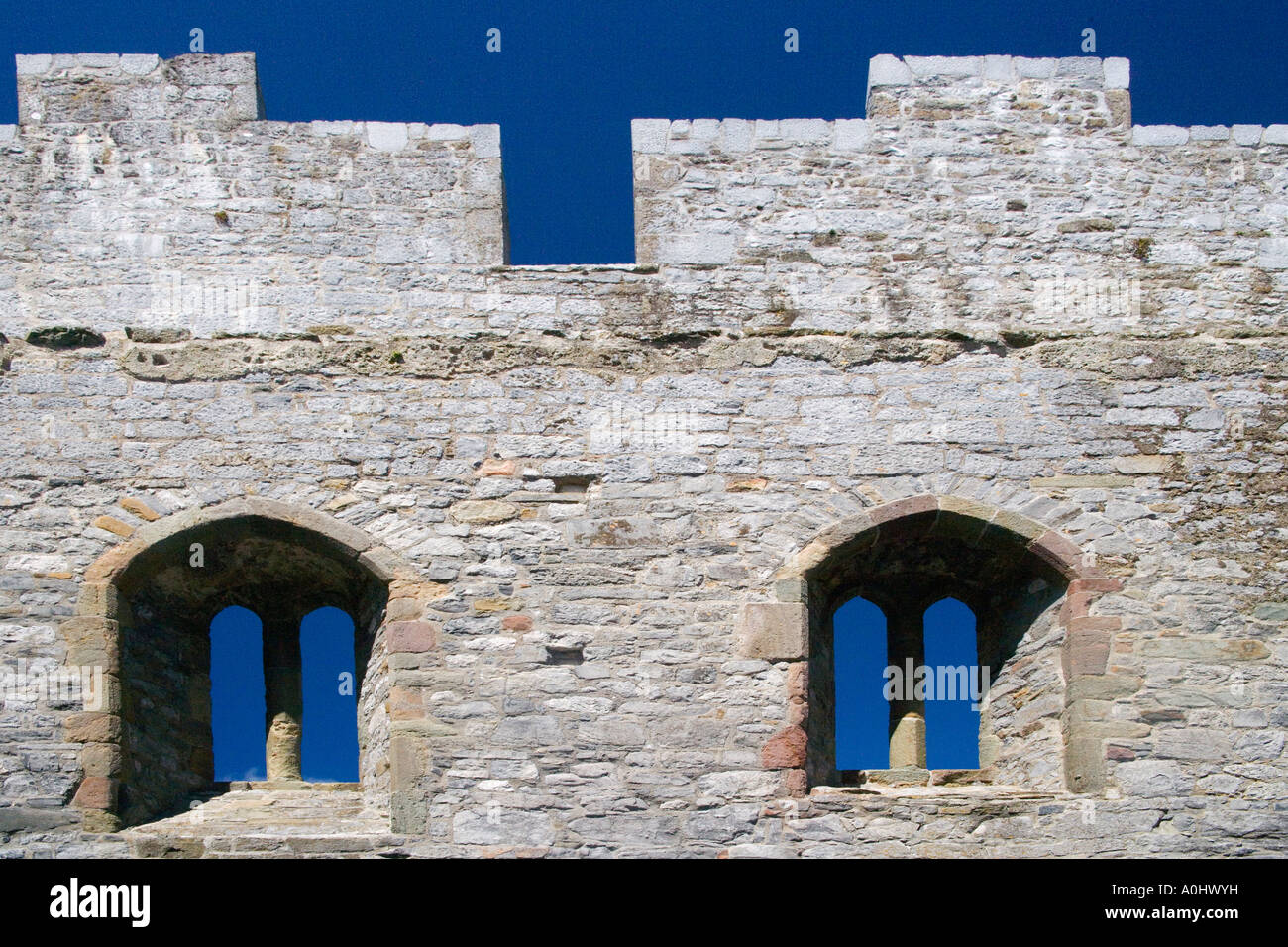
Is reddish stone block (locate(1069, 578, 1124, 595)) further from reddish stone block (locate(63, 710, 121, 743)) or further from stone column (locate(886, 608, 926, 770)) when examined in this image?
reddish stone block (locate(63, 710, 121, 743))

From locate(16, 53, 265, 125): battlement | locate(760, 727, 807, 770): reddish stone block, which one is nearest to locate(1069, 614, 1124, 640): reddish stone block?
locate(760, 727, 807, 770): reddish stone block

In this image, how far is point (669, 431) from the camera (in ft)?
32.9

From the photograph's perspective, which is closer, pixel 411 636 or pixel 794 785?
pixel 794 785

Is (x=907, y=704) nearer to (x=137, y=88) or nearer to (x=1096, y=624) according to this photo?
Answer: (x=1096, y=624)

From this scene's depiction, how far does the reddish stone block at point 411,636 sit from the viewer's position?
9.53m

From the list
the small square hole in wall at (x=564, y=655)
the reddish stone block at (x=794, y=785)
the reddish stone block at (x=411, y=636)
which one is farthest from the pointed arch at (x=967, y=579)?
the reddish stone block at (x=411, y=636)

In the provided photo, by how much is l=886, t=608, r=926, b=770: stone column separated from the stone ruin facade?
55mm

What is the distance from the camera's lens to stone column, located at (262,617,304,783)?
10.2 metres

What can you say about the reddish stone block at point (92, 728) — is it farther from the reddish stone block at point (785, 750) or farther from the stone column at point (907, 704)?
the stone column at point (907, 704)

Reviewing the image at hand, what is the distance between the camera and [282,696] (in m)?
10.2

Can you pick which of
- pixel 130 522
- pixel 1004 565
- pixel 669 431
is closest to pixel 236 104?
pixel 130 522

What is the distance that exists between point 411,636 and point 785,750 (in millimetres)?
2151

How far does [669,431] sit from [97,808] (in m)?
3.78

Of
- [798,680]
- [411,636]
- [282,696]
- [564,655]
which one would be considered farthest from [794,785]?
[282,696]
